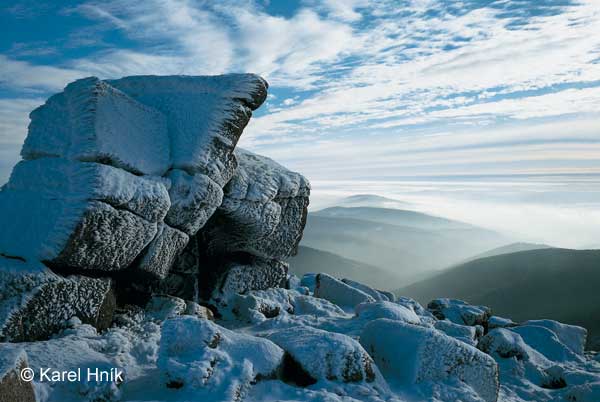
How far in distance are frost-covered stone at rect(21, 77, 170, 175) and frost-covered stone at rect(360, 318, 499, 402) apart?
6.56 meters

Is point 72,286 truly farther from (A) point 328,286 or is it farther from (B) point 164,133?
(A) point 328,286

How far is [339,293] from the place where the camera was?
15.1 meters

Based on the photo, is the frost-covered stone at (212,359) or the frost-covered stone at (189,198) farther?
the frost-covered stone at (189,198)

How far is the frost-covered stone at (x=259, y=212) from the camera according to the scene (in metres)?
11.6

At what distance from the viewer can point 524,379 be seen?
11602 mm

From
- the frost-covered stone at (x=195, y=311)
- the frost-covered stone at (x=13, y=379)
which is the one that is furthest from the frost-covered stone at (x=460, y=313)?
the frost-covered stone at (x=13, y=379)

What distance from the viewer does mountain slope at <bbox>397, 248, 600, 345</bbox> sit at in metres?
45.1

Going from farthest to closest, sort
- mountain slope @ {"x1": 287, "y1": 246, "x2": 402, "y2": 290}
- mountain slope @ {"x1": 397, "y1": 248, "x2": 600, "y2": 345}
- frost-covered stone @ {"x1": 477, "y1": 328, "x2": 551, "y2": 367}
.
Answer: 1. mountain slope @ {"x1": 287, "y1": 246, "x2": 402, "y2": 290}
2. mountain slope @ {"x1": 397, "y1": 248, "x2": 600, "y2": 345}
3. frost-covered stone @ {"x1": 477, "y1": 328, "x2": 551, "y2": 367}

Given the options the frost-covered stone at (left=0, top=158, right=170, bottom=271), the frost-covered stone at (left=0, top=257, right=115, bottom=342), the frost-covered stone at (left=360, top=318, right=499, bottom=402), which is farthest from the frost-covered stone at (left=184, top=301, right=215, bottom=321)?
the frost-covered stone at (left=360, top=318, right=499, bottom=402)

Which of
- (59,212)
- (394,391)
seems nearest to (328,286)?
(394,391)

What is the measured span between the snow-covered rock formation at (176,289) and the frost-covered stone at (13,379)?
0.02m

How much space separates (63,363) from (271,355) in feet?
10.8

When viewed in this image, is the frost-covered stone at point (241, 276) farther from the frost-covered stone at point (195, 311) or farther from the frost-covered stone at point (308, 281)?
the frost-covered stone at point (308, 281)
